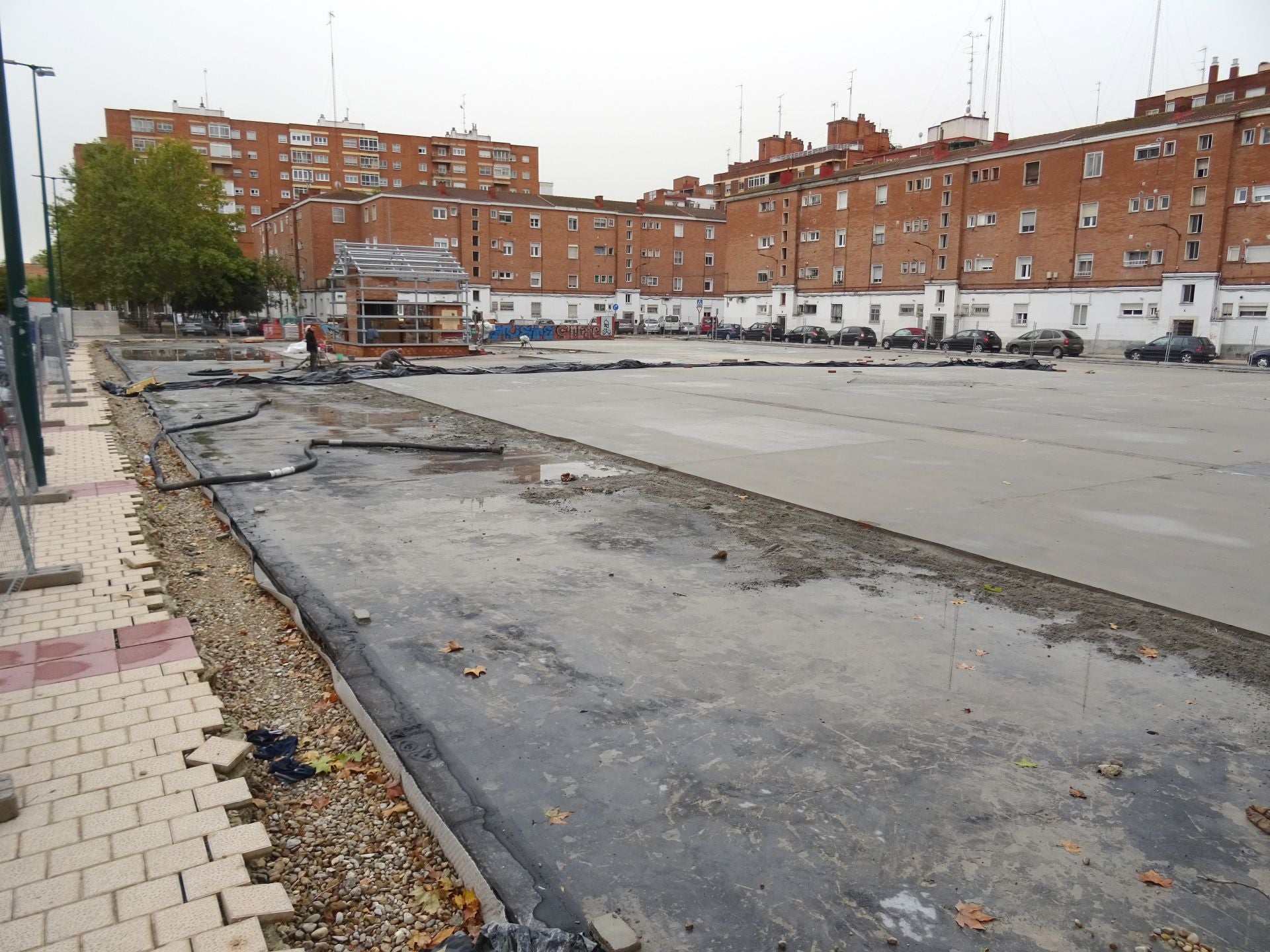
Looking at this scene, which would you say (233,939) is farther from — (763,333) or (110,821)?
(763,333)

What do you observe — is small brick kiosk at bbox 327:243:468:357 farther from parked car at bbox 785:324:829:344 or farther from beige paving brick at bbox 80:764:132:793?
parked car at bbox 785:324:829:344

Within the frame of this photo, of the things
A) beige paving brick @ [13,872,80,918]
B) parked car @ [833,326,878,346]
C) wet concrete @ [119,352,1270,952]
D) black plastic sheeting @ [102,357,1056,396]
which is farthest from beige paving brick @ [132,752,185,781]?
parked car @ [833,326,878,346]

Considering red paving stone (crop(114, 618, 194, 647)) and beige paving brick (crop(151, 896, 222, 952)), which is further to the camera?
red paving stone (crop(114, 618, 194, 647))

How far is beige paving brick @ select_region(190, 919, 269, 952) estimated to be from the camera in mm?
2703

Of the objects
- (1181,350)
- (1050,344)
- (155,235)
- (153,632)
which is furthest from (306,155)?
(153,632)

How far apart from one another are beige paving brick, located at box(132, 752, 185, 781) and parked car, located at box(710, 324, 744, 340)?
67840 mm

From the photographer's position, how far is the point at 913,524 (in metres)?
8.13

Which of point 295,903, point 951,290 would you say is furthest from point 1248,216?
point 295,903

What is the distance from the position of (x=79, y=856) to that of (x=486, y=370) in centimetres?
2499

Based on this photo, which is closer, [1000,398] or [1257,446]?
[1257,446]

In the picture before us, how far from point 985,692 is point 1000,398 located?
17.5 meters

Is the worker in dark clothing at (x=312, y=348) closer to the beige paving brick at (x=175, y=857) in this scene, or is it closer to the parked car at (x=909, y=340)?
the beige paving brick at (x=175, y=857)

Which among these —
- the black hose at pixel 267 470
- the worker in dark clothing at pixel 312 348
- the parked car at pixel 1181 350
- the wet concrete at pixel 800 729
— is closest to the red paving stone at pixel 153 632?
the wet concrete at pixel 800 729

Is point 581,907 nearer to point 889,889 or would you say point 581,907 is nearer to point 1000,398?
point 889,889
